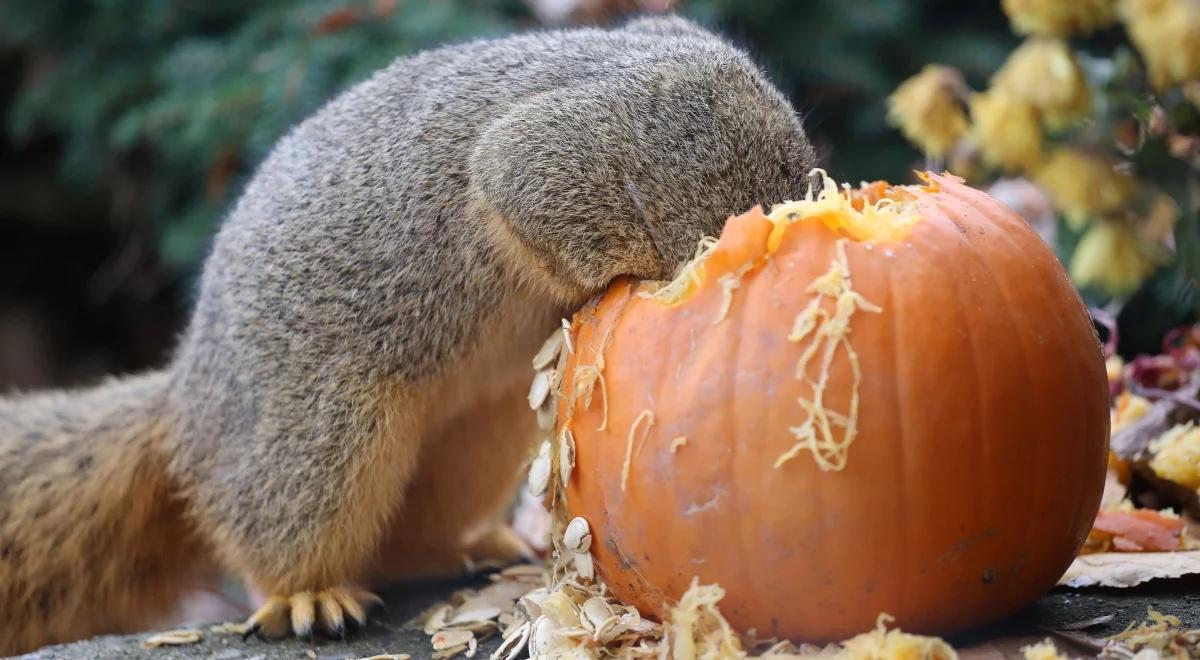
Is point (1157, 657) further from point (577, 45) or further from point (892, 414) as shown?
point (577, 45)

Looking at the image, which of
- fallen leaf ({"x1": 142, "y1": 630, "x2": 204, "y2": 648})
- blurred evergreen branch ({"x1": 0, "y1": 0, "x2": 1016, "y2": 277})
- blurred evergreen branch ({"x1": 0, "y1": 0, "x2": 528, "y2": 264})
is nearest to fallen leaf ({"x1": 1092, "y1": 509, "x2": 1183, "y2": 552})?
blurred evergreen branch ({"x1": 0, "y1": 0, "x2": 1016, "y2": 277})

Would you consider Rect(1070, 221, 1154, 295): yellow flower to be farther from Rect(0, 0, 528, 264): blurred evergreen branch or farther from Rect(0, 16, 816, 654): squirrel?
Rect(0, 0, 528, 264): blurred evergreen branch

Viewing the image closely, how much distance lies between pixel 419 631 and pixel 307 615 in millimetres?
216

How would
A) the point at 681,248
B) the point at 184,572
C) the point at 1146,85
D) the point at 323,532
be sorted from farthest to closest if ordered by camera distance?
the point at 1146,85 → the point at 184,572 → the point at 323,532 → the point at 681,248

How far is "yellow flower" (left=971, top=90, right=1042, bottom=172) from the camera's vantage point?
291 cm

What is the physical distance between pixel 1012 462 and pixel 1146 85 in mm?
1770

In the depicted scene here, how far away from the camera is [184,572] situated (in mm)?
2746

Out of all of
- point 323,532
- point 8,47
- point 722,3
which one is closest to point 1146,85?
point 722,3

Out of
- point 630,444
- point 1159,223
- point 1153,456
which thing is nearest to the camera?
point 630,444

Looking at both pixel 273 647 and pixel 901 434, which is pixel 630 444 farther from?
pixel 273 647

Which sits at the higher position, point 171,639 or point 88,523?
point 88,523

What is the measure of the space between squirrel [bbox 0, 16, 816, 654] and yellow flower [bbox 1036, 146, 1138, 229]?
988 mm

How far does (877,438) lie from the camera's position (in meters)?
1.55

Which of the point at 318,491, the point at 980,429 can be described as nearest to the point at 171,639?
the point at 318,491
